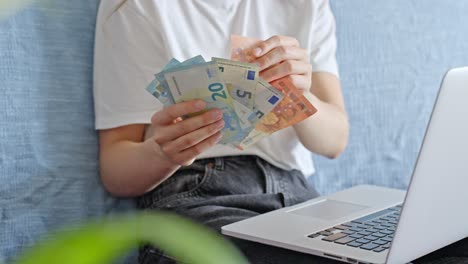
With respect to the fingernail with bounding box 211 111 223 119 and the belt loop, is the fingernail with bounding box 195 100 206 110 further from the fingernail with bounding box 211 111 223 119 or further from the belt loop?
the belt loop

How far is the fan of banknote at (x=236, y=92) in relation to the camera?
119 cm

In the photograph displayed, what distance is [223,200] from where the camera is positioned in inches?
55.2

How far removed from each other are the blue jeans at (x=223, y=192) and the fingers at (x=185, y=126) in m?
0.15

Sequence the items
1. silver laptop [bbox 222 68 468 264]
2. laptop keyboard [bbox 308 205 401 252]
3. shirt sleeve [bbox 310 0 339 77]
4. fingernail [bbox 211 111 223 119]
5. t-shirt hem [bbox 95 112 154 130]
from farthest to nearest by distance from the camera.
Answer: shirt sleeve [bbox 310 0 339 77]
t-shirt hem [bbox 95 112 154 130]
fingernail [bbox 211 111 223 119]
laptop keyboard [bbox 308 205 401 252]
silver laptop [bbox 222 68 468 264]

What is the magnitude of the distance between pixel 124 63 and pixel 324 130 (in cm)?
46

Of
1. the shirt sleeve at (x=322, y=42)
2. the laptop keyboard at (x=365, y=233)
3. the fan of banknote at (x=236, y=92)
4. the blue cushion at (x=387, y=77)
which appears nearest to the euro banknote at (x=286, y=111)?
the fan of banknote at (x=236, y=92)

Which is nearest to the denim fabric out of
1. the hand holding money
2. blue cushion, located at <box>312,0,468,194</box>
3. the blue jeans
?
the blue jeans

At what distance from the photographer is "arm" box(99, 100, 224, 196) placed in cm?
127

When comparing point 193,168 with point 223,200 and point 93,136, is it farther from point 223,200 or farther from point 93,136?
point 93,136

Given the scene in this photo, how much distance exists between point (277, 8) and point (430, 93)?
65cm

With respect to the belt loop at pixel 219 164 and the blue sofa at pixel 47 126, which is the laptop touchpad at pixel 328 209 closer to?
the belt loop at pixel 219 164

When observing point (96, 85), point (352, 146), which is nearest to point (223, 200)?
point (96, 85)

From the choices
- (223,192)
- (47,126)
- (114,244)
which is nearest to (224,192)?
(223,192)

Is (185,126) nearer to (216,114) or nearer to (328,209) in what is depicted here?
(216,114)
